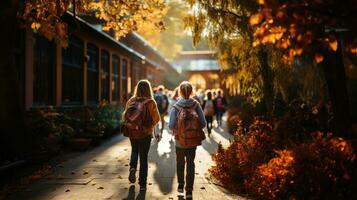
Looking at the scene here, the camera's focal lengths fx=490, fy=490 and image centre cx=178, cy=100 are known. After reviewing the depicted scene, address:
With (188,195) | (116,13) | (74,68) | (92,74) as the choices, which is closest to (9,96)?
(116,13)

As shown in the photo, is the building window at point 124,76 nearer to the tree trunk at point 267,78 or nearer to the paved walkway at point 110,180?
the paved walkway at point 110,180

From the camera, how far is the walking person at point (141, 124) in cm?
833

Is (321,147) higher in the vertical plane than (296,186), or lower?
higher

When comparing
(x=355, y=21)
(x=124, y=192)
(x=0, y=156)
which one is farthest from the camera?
(x=0, y=156)

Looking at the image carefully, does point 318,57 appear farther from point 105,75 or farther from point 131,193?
point 105,75

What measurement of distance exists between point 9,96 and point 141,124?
3957 millimetres

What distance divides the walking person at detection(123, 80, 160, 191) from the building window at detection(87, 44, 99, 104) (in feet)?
45.1

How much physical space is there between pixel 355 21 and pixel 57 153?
9450 millimetres

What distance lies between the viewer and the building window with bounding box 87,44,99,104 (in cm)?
2216

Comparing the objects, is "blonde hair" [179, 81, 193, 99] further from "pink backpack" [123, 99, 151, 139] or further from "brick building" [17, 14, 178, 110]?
"brick building" [17, 14, 178, 110]

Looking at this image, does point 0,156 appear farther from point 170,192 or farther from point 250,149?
point 250,149

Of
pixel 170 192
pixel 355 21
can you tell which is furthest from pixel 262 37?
pixel 170 192

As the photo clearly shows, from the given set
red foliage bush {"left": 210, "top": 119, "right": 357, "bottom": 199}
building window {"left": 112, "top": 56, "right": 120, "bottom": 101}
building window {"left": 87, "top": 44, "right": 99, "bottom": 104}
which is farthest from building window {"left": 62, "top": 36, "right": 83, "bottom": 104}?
red foliage bush {"left": 210, "top": 119, "right": 357, "bottom": 199}

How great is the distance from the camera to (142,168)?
832 cm
